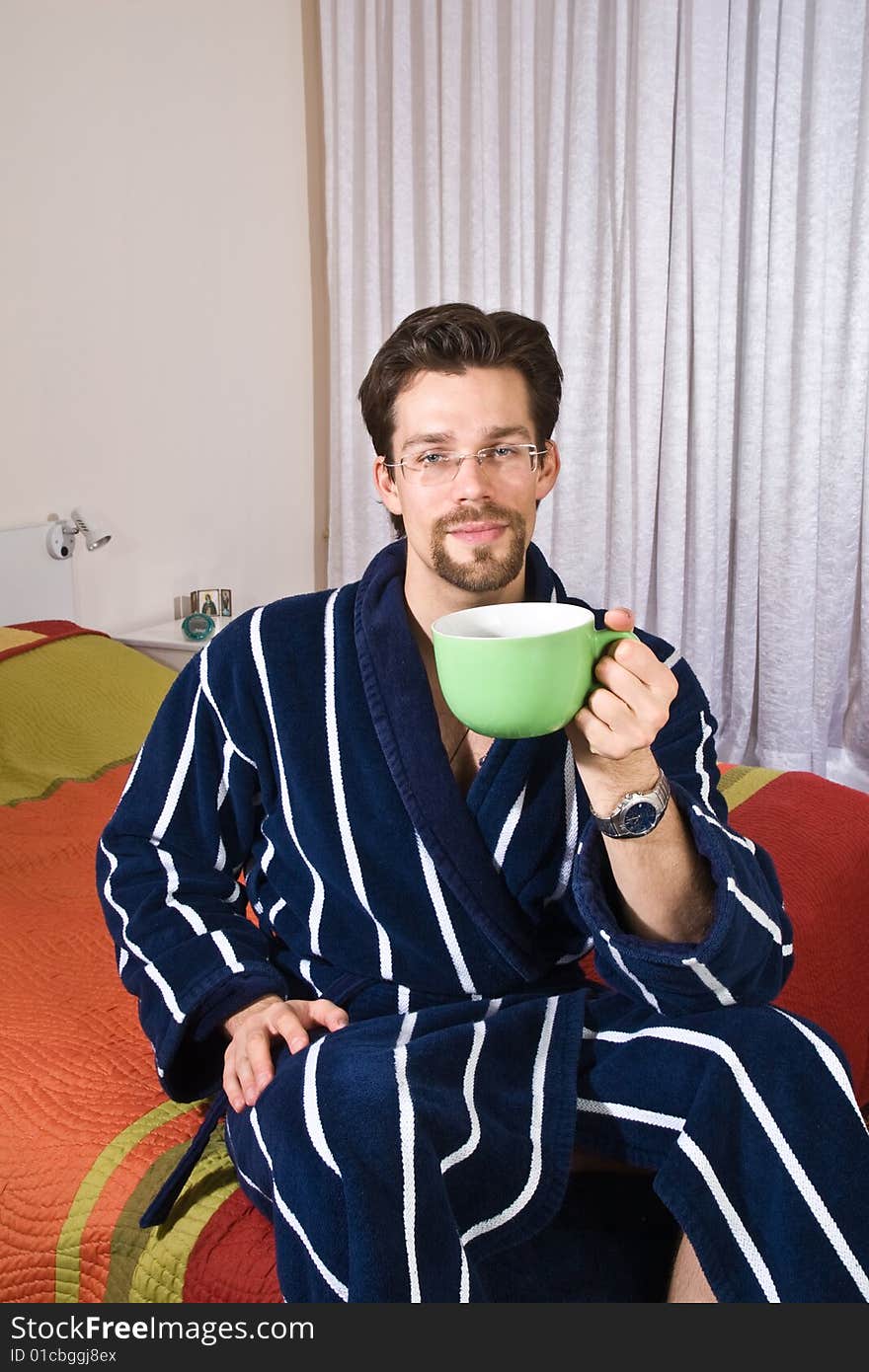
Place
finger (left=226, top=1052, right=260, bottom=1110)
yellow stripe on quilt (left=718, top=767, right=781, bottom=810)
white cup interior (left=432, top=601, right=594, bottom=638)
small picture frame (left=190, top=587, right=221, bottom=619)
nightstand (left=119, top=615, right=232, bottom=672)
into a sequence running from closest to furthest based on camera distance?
white cup interior (left=432, top=601, right=594, bottom=638)
finger (left=226, top=1052, right=260, bottom=1110)
yellow stripe on quilt (left=718, top=767, right=781, bottom=810)
nightstand (left=119, top=615, right=232, bottom=672)
small picture frame (left=190, top=587, right=221, bottom=619)

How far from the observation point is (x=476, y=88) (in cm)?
381

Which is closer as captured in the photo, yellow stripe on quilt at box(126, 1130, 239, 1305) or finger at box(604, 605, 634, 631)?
finger at box(604, 605, 634, 631)

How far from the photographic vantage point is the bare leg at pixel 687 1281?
0.99 m

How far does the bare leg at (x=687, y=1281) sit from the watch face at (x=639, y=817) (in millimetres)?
330

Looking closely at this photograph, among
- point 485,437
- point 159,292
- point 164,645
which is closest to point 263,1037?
point 485,437

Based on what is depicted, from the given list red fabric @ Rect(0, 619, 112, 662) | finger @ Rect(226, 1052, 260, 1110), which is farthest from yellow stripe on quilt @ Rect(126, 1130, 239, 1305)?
red fabric @ Rect(0, 619, 112, 662)

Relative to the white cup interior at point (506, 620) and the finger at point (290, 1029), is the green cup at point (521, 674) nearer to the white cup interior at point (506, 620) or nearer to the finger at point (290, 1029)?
the white cup interior at point (506, 620)

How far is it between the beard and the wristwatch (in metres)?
0.34

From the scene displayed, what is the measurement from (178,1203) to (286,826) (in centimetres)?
39

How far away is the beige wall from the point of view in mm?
3041

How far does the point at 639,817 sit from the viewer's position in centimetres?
105

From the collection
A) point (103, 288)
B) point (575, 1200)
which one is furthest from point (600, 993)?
point (103, 288)

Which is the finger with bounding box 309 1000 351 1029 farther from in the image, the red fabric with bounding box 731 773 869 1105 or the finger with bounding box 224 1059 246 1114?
the red fabric with bounding box 731 773 869 1105

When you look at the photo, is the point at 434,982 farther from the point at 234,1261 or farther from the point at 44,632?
the point at 44,632
